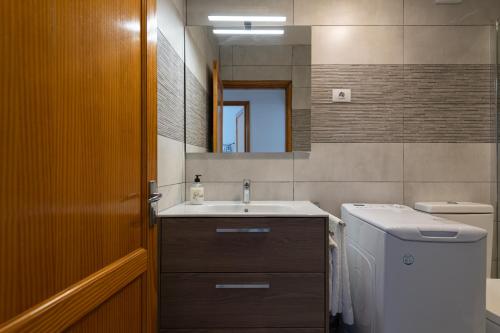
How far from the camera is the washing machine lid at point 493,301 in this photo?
1.39 m

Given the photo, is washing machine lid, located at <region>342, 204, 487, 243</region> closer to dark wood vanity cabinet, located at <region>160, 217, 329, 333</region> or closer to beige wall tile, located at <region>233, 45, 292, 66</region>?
dark wood vanity cabinet, located at <region>160, 217, 329, 333</region>

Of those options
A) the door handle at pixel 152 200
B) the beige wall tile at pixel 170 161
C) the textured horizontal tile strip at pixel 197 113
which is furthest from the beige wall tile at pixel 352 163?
the door handle at pixel 152 200

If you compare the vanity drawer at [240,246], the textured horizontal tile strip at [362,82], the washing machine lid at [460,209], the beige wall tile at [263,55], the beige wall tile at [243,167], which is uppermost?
the beige wall tile at [263,55]

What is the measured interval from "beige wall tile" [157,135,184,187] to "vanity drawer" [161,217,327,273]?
0.25 m

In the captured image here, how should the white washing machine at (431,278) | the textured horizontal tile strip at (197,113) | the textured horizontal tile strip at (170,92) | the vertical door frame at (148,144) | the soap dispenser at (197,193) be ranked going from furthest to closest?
1. the textured horizontal tile strip at (197,113)
2. the soap dispenser at (197,193)
3. the textured horizontal tile strip at (170,92)
4. the white washing machine at (431,278)
5. the vertical door frame at (148,144)

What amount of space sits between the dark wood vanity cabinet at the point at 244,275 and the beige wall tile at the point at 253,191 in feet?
1.86

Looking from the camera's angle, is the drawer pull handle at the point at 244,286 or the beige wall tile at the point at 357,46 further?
the beige wall tile at the point at 357,46

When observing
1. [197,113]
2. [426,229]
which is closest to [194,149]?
[197,113]

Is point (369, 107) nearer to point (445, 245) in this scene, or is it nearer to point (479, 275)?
point (445, 245)

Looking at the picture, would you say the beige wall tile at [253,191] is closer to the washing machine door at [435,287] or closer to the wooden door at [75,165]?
the washing machine door at [435,287]

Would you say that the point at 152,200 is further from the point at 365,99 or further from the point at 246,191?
the point at 365,99

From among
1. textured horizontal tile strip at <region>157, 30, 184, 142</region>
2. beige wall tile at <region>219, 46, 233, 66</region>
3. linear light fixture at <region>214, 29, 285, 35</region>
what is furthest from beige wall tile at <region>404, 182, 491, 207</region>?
textured horizontal tile strip at <region>157, 30, 184, 142</region>

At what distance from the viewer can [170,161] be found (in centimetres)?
163

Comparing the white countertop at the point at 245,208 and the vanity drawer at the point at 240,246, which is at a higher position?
the white countertop at the point at 245,208
